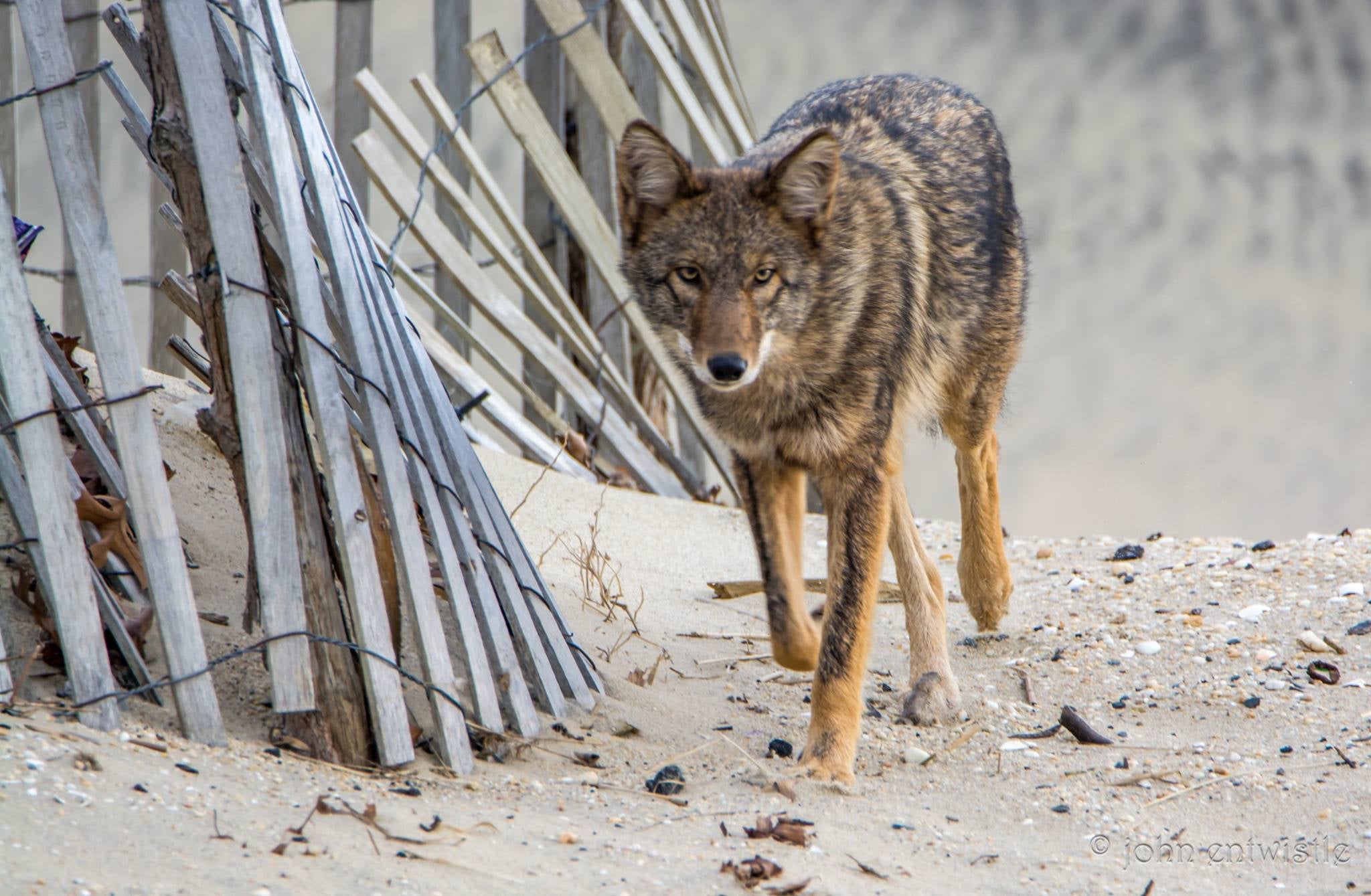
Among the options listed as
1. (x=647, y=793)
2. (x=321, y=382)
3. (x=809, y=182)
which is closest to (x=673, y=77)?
(x=809, y=182)

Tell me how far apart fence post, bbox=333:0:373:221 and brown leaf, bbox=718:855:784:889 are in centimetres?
537

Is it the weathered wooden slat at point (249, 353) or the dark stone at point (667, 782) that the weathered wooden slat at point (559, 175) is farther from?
the weathered wooden slat at point (249, 353)

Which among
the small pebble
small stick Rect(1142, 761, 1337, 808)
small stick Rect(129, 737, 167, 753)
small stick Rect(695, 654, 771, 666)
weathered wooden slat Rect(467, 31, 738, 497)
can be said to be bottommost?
small stick Rect(1142, 761, 1337, 808)

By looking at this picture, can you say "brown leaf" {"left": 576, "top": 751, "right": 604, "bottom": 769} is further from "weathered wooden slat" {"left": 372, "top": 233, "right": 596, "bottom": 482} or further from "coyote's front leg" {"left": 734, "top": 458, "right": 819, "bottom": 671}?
"weathered wooden slat" {"left": 372, "top": 233, "right": 596, "bottom": 482}

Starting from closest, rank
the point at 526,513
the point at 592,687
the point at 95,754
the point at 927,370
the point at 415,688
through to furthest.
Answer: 1. the point at 95,754
2. the point at 415,688
3. the point at 592,687
4. the point at 927,370
5. the point at 526,513

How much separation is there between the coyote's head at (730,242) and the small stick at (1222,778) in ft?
4.97

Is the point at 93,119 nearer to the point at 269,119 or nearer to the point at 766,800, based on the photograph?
the point at 269,119

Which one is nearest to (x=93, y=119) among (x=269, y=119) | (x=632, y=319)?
(x=632, y=319)

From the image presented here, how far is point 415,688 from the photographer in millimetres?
3166

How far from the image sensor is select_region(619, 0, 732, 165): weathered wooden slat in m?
5.95

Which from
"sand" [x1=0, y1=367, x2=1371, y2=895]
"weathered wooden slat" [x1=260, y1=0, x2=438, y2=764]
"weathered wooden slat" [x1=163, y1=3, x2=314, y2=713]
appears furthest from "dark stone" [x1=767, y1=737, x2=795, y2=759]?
"weathered wooden slat" [x1=163, y1=3, x2=314, y2=713]

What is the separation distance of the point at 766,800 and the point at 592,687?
33.1 inches

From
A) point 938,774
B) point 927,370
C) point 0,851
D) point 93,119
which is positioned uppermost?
point 93,119

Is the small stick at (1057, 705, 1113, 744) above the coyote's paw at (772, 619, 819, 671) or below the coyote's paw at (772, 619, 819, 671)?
below
